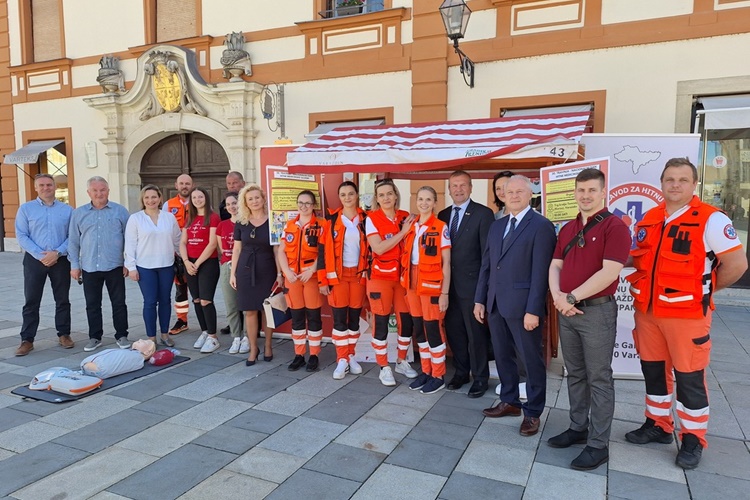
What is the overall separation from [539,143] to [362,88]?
594 centimetres

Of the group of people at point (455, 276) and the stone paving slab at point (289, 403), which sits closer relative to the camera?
the group of people at point (455, 276)

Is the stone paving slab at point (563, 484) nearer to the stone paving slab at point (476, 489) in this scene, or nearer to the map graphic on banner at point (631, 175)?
the stone paving slab at point (476, 489)

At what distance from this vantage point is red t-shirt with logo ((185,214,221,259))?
5492mm

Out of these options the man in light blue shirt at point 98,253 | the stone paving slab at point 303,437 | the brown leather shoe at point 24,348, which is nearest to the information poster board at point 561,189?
the stone paving slab at point 303,437

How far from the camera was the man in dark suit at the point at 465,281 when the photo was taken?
4.02 m

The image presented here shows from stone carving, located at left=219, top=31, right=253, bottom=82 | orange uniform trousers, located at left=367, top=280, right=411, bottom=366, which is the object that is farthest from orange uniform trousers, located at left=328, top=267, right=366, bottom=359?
stone carving, located at left=219, top=31, right=253, bottom=82

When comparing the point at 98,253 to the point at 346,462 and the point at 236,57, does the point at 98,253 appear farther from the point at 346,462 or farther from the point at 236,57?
the point at 236,57

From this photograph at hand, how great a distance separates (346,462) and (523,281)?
5.40 feet

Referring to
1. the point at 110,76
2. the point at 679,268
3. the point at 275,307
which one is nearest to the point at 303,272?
the point at 275,307

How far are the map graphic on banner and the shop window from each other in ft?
20.1

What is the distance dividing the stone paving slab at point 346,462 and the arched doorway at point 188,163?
8413mm

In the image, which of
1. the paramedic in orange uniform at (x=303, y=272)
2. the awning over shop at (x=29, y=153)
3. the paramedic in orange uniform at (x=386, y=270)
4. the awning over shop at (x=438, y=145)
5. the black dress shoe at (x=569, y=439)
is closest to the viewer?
the black dress shoe at (x=569, y=439)

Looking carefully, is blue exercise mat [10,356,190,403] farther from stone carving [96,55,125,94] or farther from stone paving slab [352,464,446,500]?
stone carving [96,55,125,94]

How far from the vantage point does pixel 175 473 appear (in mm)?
2963
